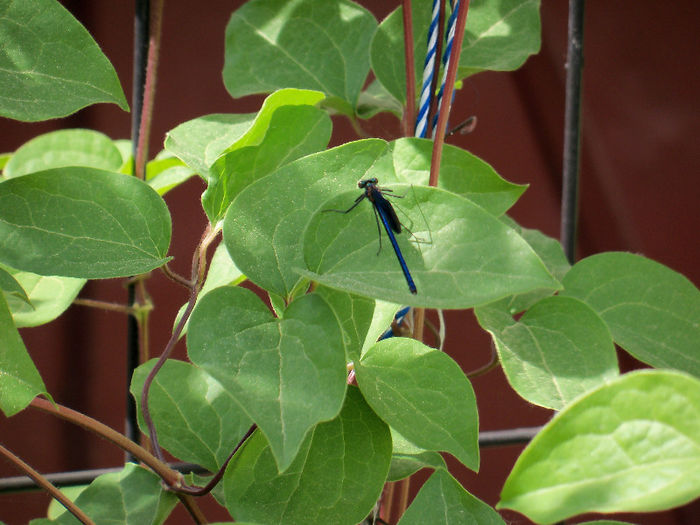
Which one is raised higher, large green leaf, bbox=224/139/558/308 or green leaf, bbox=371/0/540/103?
green leaf, bbox=371/0/540/103

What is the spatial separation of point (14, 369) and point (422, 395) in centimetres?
17

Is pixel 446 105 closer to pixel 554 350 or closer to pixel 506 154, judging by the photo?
pixel 554 350

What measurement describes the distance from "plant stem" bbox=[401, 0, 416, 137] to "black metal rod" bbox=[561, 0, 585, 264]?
13cm

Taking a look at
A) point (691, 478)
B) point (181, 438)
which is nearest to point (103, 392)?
point (181, 438)

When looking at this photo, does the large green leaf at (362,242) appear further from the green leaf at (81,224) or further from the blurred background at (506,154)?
the blurred background at (506,154)

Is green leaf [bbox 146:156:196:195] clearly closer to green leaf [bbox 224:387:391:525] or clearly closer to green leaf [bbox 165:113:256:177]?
green leaf [bbox 165:113:256:177]

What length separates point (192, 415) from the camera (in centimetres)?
36

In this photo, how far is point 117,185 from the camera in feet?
1.04

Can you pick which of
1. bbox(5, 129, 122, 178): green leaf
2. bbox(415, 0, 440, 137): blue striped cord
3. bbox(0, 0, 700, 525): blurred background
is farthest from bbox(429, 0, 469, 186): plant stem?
bbox(0, 0, 700, 525): blurred background

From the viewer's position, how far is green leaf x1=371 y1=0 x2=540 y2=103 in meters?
0.46

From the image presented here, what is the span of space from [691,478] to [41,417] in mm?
1082

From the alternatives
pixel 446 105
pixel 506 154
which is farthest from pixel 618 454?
pixel 506 154

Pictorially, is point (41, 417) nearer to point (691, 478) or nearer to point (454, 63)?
point (454, 63)

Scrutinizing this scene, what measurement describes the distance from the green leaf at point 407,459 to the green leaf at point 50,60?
0.22 metres
